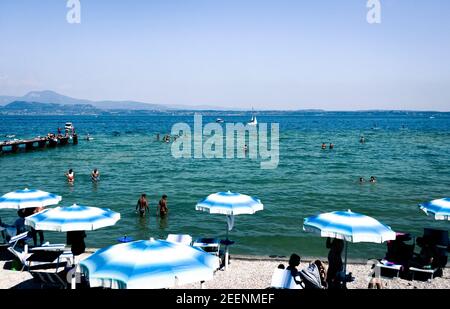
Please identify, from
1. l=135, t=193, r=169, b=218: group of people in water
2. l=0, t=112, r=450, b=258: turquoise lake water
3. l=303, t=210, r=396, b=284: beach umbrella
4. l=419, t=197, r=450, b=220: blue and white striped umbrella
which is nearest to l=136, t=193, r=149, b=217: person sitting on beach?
l=135, t=193, r=169, b=218: group of people in water

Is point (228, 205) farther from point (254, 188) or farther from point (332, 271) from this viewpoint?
point (254, 188)

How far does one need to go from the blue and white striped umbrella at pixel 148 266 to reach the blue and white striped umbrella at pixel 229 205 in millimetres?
4532

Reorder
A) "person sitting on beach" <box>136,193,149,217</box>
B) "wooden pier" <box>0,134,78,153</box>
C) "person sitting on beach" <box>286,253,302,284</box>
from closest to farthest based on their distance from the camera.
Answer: "person sitting on beach" <box>286,253,302,284</box> < "person sitting on beach" <box>136,193,149,217</box> < "wooden pier" <box>0,134,78,153</box>

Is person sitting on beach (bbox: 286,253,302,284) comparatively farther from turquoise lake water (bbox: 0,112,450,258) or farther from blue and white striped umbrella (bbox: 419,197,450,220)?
turquoise lake water (bbox: 0,112,450,258)

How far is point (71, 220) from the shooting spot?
10156 millimetres

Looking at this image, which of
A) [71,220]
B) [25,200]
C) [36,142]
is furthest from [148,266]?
[36,142]

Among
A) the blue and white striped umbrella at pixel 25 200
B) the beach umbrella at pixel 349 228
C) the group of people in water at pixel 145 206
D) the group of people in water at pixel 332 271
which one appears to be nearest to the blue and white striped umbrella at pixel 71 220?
the blue and white striped umbrella at pixel 25 200

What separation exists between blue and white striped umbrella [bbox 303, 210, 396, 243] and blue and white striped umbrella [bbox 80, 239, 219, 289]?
11.4 feet

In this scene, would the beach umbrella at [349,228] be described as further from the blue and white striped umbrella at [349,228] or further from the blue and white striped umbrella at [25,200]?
the blue and white striped umbrella at [25,200]

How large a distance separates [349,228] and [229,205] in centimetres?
372

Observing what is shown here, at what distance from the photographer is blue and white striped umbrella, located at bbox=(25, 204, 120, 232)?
392 inches

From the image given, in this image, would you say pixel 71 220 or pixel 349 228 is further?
pixel 71 220
